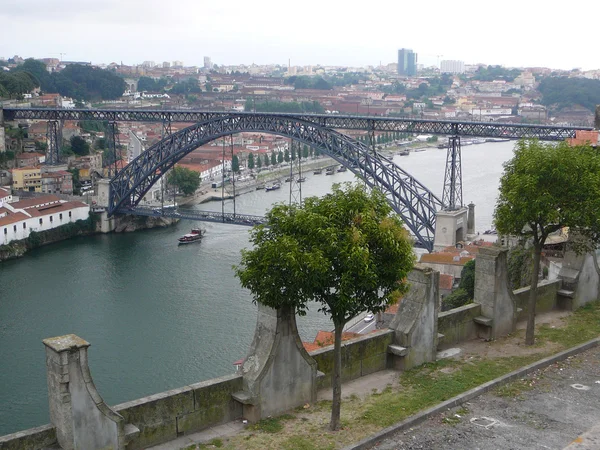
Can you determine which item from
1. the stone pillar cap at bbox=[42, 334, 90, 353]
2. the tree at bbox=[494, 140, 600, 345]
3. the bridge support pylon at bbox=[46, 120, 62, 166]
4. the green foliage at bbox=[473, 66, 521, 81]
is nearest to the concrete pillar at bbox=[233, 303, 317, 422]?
the stone pillar cap at bbox=[42, 334, 90, 353]

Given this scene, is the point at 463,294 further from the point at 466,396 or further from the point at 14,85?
the point at 14,85

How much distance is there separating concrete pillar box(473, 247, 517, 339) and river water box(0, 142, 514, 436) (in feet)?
26.5

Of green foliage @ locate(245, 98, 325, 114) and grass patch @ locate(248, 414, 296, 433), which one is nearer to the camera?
grass patch @ locate(248, 414, 296, 433)

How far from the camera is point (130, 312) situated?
18.7m

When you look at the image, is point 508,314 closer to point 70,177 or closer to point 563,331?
point 563,331

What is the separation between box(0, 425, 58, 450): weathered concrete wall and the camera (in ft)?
13.0

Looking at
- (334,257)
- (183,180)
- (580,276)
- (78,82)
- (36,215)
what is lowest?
(36,215)

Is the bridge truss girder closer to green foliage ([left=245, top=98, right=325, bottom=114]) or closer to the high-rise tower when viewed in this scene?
green foliage ([left=245, top=98, right=325, bottom=114])

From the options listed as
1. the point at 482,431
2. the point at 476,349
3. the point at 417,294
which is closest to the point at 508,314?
the point at 476,349

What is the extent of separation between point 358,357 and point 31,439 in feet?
7.60

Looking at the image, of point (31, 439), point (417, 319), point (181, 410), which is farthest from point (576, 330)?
point (31, 439)

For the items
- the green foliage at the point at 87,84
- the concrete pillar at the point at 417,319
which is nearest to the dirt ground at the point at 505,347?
the concrete pillar at the point at 417,319

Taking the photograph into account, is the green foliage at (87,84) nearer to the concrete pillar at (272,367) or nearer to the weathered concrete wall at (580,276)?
the weathered concrete wall at (580,276)

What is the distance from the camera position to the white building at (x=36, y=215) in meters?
25.1
